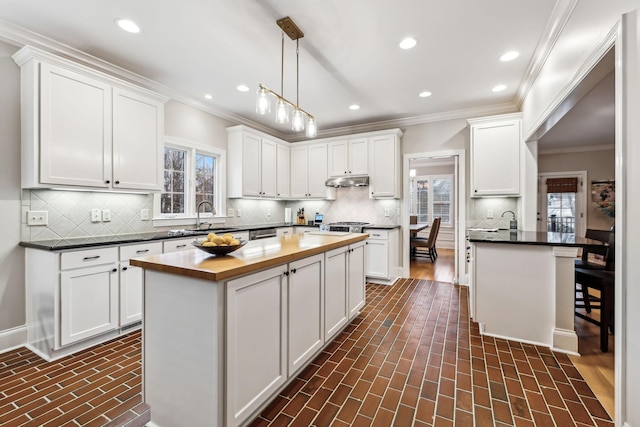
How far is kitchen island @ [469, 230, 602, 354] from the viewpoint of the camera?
2.36 meters

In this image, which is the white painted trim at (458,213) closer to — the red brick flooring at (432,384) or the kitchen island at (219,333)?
the red brick flooring at (432,384)

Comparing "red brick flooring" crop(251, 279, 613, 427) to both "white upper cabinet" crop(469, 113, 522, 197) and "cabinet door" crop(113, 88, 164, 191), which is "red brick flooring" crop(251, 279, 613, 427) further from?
"cabinet door" crop(113, 88, 164, 191)

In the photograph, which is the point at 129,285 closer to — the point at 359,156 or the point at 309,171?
the point at 309,171

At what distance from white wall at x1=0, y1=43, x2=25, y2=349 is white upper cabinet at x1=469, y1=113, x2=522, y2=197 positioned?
511 centimetres

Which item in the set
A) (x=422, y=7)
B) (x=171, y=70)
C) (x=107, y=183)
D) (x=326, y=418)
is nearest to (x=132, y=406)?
(x=326, y=418)

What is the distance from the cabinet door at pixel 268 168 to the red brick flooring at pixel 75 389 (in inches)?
119

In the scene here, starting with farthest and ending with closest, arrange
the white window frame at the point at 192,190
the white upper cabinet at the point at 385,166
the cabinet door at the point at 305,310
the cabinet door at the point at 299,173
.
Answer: the cabinet door at the point at 299,173 → the white upper cabinet at the point at 385,166 → the white window frame at the point at 192,190 → the cabinet door at the point at 305,310

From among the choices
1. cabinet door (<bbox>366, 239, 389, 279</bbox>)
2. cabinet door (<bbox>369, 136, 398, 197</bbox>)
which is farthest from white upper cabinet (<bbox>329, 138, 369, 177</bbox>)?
cabinet door (<bbox>366, 239, 389, 279</bbox>)

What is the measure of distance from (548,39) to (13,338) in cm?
531

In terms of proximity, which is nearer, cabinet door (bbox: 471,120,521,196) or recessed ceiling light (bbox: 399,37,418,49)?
recessed ceiling light (bbox: 399,37,418,49)

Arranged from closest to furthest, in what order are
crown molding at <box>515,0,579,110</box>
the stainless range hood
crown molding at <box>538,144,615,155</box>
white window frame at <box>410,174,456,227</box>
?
1. crown molding at <box>515,0,579,110</box>
2. the stainless range hood
3. crown molding at <box>538,144,615,155</box>
4. white window frame at <box>410,174,456,227</box>

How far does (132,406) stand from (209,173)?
3.27m

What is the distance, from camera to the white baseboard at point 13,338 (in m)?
2.37

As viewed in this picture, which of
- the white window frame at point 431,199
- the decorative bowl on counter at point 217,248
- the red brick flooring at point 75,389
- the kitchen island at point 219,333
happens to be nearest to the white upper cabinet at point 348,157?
the kitchen island at point 219,333
